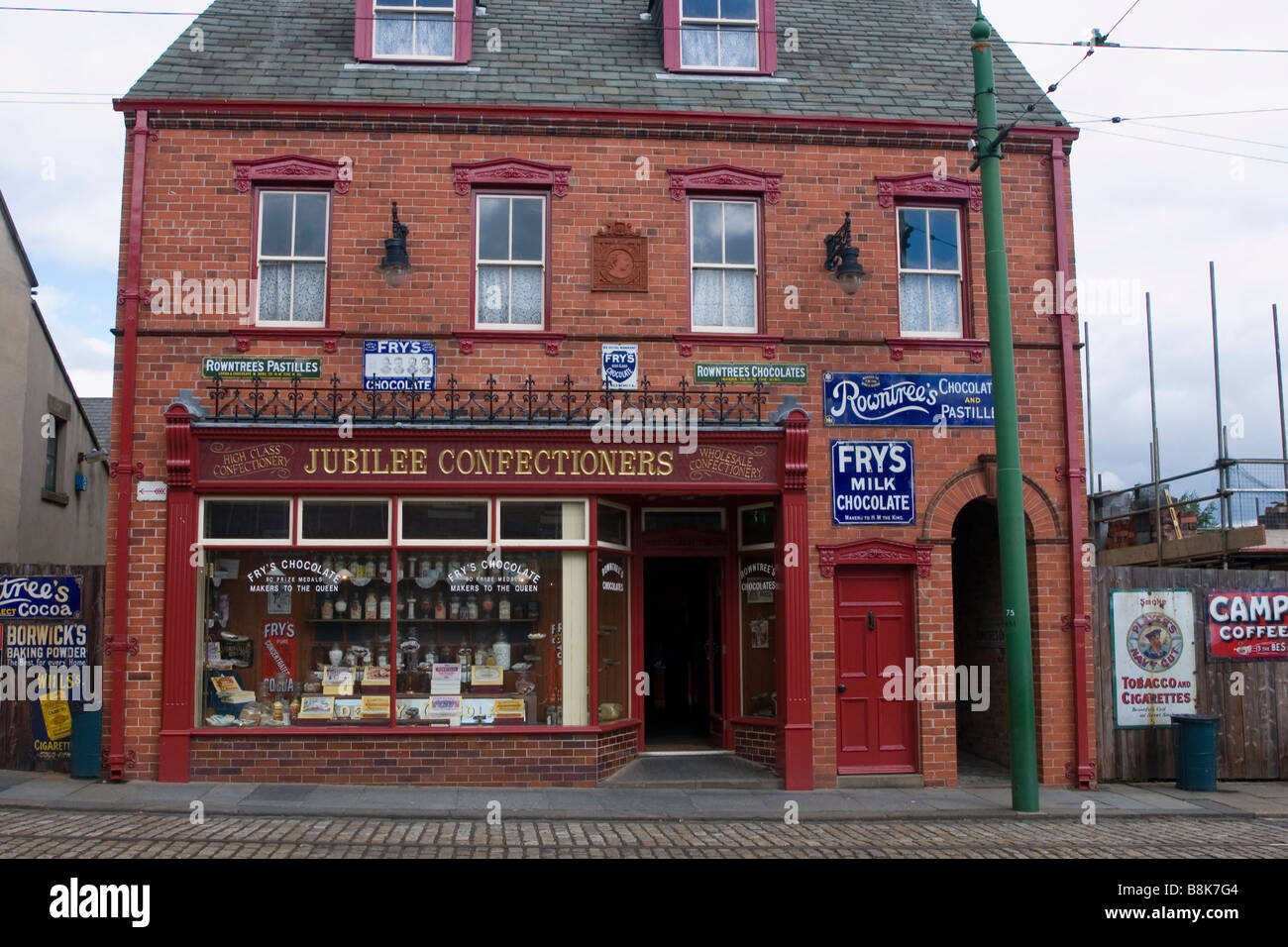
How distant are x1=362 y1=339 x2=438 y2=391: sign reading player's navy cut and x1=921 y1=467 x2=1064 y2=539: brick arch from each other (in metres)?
6.32

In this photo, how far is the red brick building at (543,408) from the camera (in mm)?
13320

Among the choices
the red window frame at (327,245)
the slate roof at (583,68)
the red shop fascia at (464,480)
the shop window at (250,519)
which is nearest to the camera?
the red shop fascia at (464,480)

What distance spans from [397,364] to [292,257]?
1874 mm

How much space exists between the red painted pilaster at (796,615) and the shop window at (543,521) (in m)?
2.48

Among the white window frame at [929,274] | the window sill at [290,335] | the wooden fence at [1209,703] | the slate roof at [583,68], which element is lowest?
the wooden fence at [1209,703]

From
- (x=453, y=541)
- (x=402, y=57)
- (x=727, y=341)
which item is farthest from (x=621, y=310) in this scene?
(x=402, y=57)

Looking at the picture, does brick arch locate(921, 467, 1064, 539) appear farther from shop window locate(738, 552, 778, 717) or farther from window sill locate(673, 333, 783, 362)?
window sill locate(673, 333, 783, 362)

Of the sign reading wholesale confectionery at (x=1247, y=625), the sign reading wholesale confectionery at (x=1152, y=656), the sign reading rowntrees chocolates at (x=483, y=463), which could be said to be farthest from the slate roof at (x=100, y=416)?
the sign reading wholesale confectionery at (x=1247, y=625)

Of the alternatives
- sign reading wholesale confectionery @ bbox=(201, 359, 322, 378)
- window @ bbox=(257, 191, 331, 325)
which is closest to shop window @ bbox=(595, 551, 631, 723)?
sign reading wholesale confectionery @ bbox=(201, 359, 322, 378)

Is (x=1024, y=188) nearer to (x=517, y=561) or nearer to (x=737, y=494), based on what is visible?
(x=737, y=494)

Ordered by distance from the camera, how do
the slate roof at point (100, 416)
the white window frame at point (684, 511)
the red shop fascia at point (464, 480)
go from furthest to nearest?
the slate roof at point (100, 416) → the white window frame at point (684, 511) → the red shop fascia at point (464, 480)

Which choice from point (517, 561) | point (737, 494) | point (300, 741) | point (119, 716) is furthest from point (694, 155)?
point (119, 716)

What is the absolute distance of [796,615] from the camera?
1377 cm

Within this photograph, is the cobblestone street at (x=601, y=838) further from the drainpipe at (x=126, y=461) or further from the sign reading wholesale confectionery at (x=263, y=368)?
the sign reading wholesale confectionery at (x=263, y=368)
